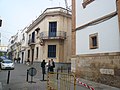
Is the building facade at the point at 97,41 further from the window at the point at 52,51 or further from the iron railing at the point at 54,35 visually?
the window at the point at 52,51

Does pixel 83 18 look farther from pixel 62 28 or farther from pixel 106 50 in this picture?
pixel 62 28

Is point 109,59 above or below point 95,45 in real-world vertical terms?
below

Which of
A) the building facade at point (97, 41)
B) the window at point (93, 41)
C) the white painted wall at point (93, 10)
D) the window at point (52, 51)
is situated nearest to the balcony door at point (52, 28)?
the window at point (52, 51)

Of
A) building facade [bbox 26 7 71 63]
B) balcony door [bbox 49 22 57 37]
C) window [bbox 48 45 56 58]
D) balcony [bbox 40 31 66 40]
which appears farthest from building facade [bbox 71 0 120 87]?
balcony door [bbox 49 22 57 37]

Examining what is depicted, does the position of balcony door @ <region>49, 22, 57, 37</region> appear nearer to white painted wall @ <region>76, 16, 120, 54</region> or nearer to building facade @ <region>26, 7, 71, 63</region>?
building facade @ <region>26, 7, 71, 63</region>

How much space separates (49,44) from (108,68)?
51.7 ft

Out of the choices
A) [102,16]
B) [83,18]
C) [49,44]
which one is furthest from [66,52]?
[102,16]

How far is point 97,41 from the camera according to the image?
41.5 ft

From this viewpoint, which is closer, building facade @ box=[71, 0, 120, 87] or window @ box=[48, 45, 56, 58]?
building facade @ box=[71, 0, 120, 87]

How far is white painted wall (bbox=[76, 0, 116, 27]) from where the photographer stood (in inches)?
457

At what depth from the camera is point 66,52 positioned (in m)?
26.1

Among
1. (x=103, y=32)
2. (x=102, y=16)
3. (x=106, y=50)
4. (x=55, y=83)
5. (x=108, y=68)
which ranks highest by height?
(x=102, y=16)

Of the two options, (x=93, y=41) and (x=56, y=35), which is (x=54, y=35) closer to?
(x=56, y=35)

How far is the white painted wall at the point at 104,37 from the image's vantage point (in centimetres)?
1086
